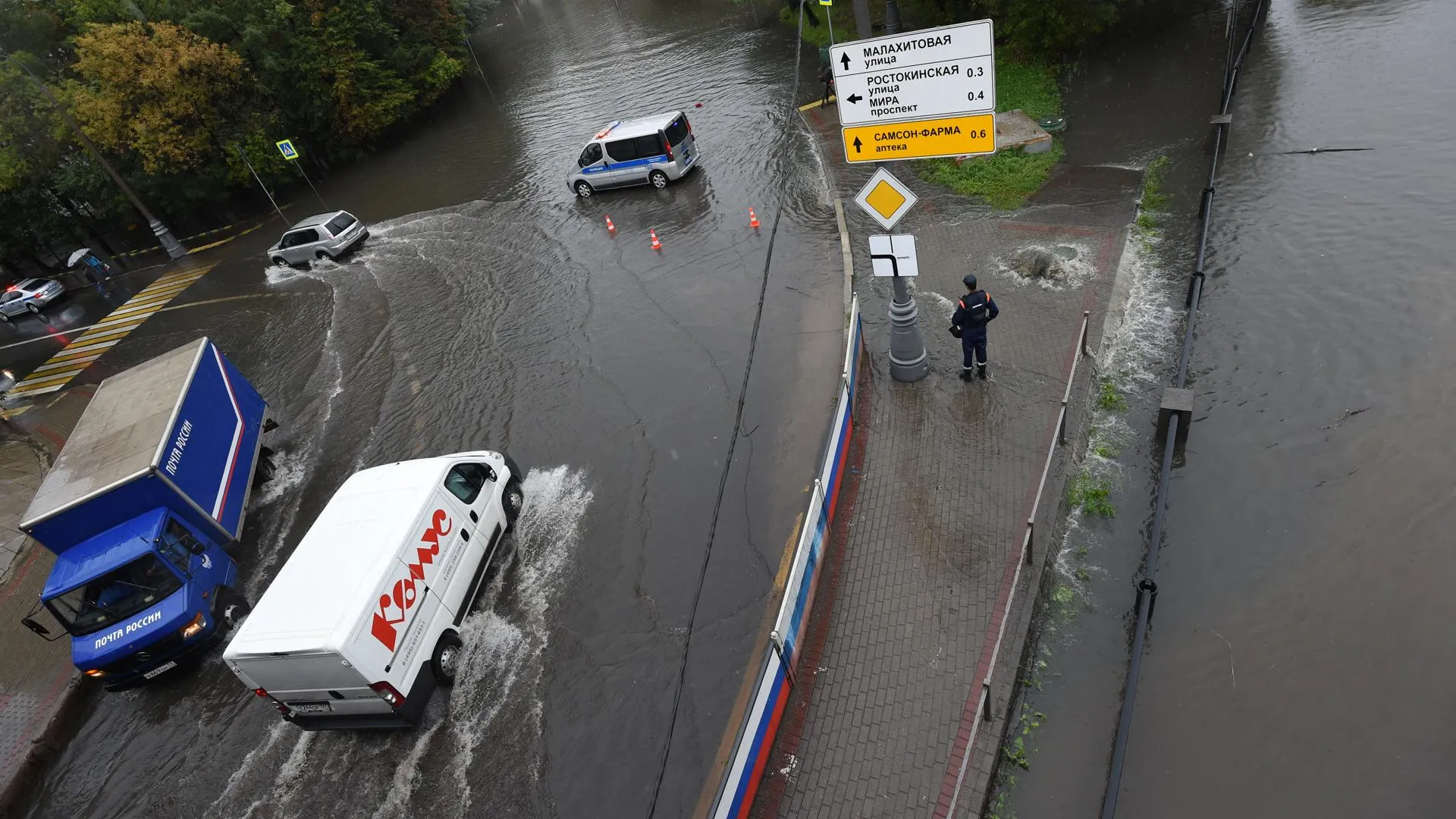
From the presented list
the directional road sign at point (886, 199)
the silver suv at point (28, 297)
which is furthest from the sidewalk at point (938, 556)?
the silver suv at point (28, 297)

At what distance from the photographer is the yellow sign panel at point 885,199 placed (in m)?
9.28

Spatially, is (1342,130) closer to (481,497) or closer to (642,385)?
(642,385)

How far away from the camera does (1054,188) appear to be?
51.3 feet

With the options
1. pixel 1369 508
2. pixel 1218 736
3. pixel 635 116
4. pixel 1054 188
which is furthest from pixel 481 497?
pixel 635 116

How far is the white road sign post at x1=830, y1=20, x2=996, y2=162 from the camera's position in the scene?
25.3 ft

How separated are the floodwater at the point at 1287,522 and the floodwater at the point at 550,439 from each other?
3.85 meters

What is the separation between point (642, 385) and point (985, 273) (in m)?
6.75

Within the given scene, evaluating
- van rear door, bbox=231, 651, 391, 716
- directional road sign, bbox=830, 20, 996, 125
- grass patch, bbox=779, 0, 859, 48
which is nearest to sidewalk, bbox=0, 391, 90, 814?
van rear door, bbox=231, 651, 391, 716

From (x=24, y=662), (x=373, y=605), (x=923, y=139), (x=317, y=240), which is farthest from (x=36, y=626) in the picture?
(x=317, y=240)

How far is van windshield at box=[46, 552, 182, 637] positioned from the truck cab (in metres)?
0.01

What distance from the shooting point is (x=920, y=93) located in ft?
26.7

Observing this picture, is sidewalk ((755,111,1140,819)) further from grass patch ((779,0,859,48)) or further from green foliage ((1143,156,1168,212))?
grass patch ((779,0,859,48))

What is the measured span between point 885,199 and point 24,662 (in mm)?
14617

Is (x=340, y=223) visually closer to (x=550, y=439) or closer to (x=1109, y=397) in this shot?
(x=550, y=439)
